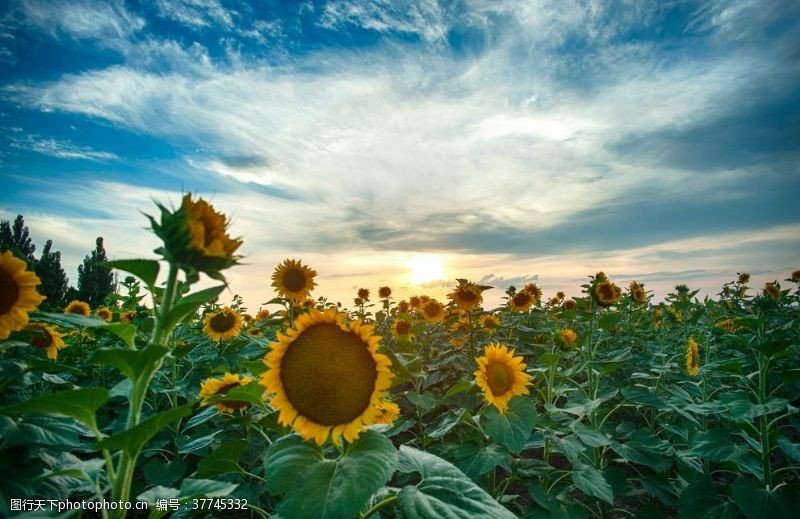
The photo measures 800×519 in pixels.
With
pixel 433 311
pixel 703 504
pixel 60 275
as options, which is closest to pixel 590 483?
pixel 703 504

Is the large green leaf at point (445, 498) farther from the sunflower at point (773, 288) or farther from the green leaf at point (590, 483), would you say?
the sunflower at point (773, 288)

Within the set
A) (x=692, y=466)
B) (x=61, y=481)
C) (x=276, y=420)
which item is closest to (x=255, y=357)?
(x=276, y=420)

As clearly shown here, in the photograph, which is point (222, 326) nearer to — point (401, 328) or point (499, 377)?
point (401, 328)

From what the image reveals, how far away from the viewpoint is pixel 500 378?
3467 mm

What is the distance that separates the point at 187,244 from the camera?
138 cm

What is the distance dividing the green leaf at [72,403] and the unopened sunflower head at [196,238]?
17.9 inches

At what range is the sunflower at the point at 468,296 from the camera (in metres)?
5.61

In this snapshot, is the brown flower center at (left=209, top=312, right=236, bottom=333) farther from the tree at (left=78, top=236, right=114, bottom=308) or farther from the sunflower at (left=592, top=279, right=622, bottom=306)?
the tree at (left=78, top=236, right=114, bottom=308)

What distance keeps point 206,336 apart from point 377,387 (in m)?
5.76

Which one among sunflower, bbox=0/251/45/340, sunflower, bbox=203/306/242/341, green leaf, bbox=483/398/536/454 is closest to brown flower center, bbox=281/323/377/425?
sunflower, bbox=0/251/45/340

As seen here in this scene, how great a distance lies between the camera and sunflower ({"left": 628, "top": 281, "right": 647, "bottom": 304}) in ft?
27.4

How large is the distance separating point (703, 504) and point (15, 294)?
13.8ft

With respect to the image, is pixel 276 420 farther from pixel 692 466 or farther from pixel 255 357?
pixel 692 466

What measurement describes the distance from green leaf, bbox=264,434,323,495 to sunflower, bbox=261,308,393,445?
40 mm
